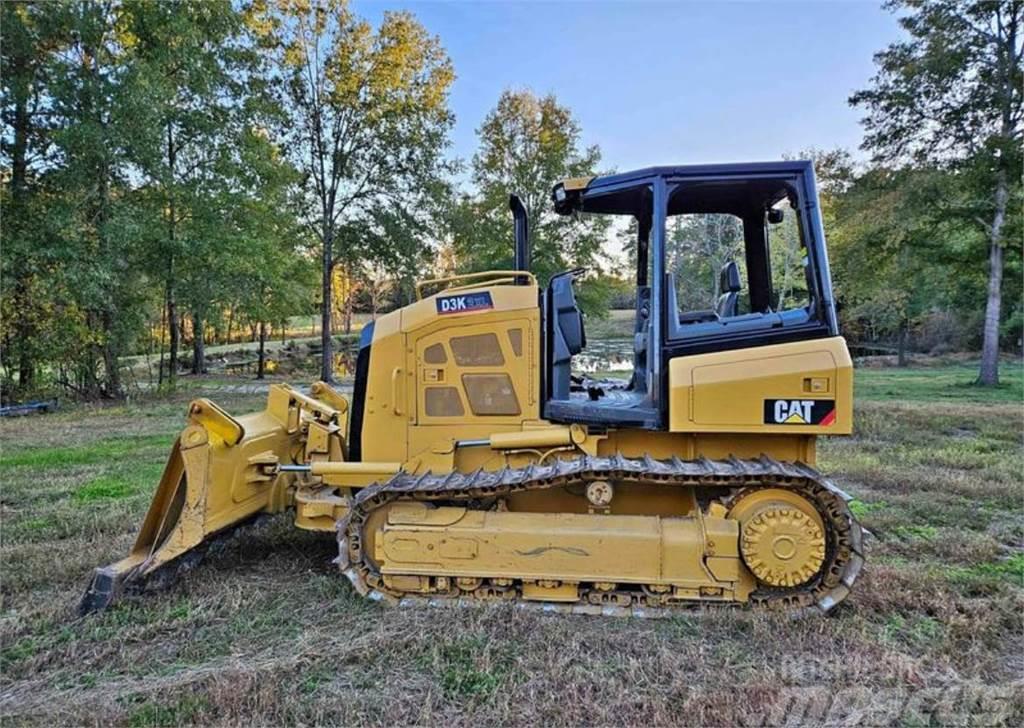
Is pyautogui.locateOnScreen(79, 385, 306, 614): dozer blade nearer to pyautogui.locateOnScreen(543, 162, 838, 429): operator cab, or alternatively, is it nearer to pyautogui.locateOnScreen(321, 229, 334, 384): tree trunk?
pyautogui.locateOnScreen(543, 162, 838, 429): operator cab

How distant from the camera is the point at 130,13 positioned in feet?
45.5

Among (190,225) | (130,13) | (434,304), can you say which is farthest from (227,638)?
(130,13)

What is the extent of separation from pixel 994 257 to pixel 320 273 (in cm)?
1958

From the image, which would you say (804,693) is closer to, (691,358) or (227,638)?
(691,358)

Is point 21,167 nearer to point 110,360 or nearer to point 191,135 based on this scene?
point 191,135

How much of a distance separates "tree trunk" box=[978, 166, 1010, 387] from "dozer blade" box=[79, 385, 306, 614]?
1765 cm

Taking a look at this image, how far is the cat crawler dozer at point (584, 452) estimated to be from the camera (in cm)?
350

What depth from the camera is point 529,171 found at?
2317cm

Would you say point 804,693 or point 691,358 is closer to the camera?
point 804,693

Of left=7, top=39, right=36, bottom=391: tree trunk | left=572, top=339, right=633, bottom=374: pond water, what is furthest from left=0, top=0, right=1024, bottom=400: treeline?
left=572, top=339, right=633, bottom=374: pond water

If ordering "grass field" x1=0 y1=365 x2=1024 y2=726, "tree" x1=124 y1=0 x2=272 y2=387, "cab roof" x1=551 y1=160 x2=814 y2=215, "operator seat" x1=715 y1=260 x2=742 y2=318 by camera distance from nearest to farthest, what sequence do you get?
"grass field" x1=0 y1=365 x2=1024 y2=726, "cab roof" x1=551 y1=160 x2=814 y2=215, "operator seat" x1=715 y1=260 x2=742 y2=318, "tree" x1=124 y1=0 x2=272 y2=387

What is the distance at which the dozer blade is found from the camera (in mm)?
3658

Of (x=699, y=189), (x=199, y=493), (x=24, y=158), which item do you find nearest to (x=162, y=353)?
(x=24, y=158)

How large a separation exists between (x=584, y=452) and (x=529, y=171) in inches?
814
